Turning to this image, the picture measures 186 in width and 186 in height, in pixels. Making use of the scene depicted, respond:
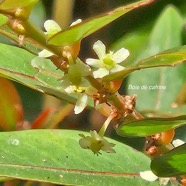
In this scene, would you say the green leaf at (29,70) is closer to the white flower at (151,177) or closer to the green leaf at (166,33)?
the white flower at (151,177)

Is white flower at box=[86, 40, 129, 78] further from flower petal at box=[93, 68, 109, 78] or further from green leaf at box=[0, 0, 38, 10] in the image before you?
green leaf at box=[0, 0, 38, 10]

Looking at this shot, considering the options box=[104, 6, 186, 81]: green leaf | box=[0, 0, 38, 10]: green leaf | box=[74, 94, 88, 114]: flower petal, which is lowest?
box=[74, 94, 88, 114]: flower petal

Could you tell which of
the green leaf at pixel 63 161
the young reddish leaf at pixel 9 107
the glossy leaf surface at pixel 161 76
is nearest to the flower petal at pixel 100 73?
the green leaf at pixel 63 161

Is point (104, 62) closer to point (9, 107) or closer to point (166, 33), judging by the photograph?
point (9, 107)

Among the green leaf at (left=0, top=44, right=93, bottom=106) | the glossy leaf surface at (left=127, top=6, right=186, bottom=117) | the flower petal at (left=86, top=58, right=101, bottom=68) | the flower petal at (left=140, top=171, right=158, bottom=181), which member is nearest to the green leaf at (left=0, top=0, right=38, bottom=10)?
the flower petal at (left=86, top=58, right=101, bottom=68)

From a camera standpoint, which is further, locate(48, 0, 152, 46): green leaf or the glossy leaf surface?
the glossy leaf surface

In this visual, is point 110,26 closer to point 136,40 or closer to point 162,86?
point 136,40

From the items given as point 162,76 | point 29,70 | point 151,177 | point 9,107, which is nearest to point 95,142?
point 151,177
